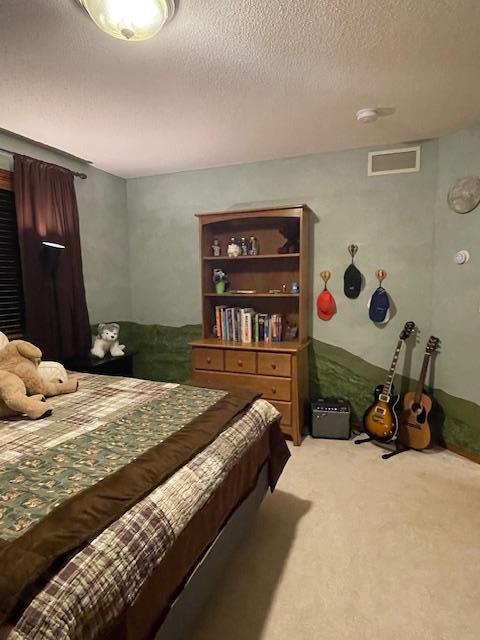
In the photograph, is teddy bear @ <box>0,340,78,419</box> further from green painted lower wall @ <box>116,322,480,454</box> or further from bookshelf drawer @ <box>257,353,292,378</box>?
green painted lower wall @ <box>116,322,480,454</box>

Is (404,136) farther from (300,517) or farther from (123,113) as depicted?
(300,517)

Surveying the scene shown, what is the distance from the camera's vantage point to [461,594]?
156 cm

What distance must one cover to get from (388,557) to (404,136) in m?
2.75

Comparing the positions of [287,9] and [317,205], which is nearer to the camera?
[287,9]

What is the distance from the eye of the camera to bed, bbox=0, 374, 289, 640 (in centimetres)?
80

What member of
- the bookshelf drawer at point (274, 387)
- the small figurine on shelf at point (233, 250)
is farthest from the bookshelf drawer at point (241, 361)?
the small figurine on shelf at point (233, 250)

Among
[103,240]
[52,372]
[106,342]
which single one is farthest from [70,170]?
[52,372]

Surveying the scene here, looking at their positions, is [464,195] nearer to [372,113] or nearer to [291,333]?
[372,113]

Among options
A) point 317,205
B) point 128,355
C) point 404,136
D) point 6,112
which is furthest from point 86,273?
point 404,136

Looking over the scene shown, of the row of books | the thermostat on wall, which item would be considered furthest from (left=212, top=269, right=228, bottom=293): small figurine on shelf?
the thermostat on wall

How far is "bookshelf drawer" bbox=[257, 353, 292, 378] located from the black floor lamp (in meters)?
1.67

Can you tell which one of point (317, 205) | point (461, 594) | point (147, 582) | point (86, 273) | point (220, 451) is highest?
point (317, 205)

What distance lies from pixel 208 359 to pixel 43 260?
1541 millimetres

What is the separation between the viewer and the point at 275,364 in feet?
9.69
